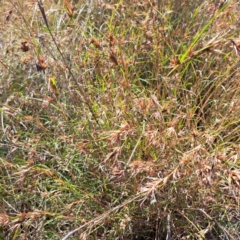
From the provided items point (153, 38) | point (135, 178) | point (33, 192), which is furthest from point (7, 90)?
point (135, 178)

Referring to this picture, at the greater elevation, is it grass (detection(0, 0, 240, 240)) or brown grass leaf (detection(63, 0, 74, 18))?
brown grass leaf (detection(63, 0, 74, 18))

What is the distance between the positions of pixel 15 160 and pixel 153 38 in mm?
787

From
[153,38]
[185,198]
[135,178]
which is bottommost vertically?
[185,198]

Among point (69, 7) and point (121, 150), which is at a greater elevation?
point (69, 7)

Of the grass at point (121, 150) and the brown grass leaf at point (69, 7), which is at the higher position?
the brown grass leaf at point (69, 7)

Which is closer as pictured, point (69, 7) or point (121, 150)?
point (69, 7)

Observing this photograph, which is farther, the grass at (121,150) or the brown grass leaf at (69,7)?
the grass at (121,150)

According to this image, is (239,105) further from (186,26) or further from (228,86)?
(186,26)

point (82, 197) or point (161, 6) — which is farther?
point (161, 6)

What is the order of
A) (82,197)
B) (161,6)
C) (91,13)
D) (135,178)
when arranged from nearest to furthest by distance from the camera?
(135,178), (82,197), (161,6), (91,13)

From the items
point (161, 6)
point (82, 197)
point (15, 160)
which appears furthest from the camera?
point (161, 6)

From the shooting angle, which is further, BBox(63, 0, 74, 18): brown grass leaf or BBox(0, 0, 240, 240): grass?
BBox(0, 0, 240, 240): grass

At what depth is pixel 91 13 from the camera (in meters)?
2.24

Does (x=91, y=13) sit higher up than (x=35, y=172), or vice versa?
(x=91, y=13)
